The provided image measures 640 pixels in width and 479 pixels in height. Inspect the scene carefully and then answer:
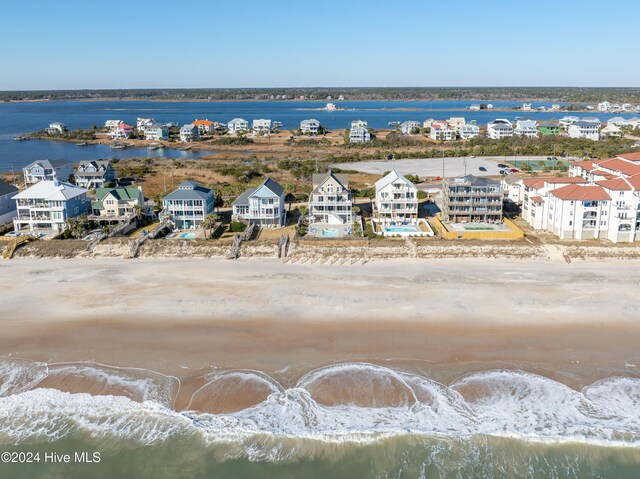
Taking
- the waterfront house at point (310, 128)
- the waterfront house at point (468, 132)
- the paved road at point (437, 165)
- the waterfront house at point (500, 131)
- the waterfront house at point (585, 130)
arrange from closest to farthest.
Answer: the paved road at point (437, 165)
the waterfront house at point (585, 130)
the waterfront house at point (500, 131)
the waterfront house at point (468, 132)
the waterfront house at point (310, 128)

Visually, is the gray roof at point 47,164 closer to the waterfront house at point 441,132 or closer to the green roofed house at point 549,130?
the waterfront house at point 441,132

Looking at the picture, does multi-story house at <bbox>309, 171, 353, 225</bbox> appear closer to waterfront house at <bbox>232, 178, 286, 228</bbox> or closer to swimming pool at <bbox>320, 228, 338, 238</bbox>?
swimming pool at <bbox>320, 228, 338, 238</bbox>

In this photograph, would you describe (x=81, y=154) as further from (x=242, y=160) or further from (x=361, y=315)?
(x=361, y=315)

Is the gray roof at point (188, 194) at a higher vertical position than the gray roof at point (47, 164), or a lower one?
lower

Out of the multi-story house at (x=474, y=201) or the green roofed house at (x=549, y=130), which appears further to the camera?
the green roofed house at (x=549, y=130)

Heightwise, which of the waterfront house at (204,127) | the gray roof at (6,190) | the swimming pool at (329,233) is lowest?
the swimming pool at (329,233)

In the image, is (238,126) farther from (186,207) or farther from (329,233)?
(329,233)

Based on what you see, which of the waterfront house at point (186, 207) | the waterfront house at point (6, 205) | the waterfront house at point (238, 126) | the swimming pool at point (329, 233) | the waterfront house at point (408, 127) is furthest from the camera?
the waterfront house at point (238, 126)

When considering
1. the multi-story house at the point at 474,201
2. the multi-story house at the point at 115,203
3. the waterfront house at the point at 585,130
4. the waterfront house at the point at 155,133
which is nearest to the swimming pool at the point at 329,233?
the multi-story house at the point at 474,201

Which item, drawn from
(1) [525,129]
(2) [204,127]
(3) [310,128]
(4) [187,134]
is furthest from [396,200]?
(2) [204,127]
